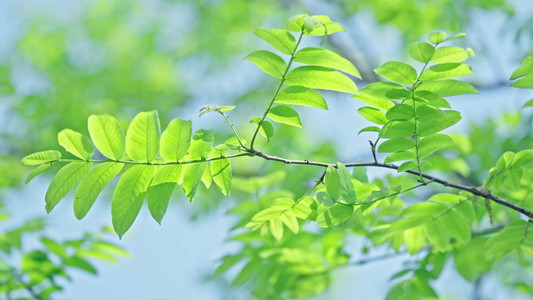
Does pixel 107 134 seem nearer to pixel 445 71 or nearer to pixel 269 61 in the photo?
pixel 269 61

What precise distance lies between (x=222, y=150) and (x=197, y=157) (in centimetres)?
8

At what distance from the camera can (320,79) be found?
1.41 metres

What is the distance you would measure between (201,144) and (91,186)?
0.35m

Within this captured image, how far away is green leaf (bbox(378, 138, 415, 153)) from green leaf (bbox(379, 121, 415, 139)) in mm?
42

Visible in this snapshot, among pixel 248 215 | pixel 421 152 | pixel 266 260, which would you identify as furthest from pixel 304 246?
pixel 421 152

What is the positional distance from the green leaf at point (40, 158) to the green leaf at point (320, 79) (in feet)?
2.44

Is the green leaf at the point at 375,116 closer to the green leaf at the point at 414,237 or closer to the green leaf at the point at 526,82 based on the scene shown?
the green leaf at the point at 526,82

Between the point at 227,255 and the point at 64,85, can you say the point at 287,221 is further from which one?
the point at 64,85

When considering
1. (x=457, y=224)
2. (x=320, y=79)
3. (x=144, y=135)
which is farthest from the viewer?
(x=457, y=224)

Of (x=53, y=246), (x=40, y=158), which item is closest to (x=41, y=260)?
(x=53, y=246)

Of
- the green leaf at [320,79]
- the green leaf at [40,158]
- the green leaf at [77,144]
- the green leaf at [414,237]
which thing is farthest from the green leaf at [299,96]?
the green leaf at [414,237]

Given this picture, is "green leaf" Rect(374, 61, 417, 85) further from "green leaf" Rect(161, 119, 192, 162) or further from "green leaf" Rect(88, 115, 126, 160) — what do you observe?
"green leaf" Rect(88, 115, 126, 160)

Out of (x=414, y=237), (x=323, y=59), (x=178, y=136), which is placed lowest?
(x=414, y=237)

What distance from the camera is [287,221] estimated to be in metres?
1.65
